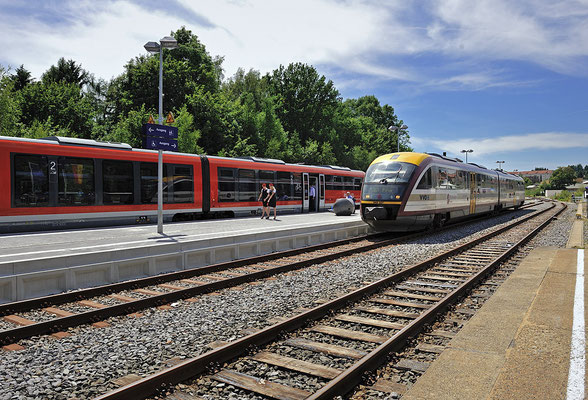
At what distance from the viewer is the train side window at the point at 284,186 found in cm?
2463

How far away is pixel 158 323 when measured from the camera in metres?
5.85

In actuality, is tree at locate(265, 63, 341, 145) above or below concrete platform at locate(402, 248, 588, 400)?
above

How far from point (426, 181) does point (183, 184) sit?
33.2 feet

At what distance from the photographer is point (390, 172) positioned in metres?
15.4

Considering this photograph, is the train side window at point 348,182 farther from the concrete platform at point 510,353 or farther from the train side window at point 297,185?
the concrete platform at point 510,353

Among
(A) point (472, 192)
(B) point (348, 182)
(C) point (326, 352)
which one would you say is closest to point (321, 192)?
(B) point (348, 182)

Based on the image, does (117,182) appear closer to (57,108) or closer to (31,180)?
(31,180)

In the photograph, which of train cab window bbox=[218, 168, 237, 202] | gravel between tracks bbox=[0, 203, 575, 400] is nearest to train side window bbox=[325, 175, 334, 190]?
train cab window bbox=[218, 168, 237, 202]

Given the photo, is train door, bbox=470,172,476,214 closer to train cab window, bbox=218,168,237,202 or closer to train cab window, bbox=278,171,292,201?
train cab window, bbox=278,171,292,201

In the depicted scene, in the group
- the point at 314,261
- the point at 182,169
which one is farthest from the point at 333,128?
the point at 314,261

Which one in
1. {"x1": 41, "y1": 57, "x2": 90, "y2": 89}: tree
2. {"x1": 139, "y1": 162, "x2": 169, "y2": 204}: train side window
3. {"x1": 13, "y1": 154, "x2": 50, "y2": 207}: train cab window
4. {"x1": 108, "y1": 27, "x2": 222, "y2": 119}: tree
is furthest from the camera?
{"x1": 41, "y1": 57, "x2": 90, "y2": 89}: tree

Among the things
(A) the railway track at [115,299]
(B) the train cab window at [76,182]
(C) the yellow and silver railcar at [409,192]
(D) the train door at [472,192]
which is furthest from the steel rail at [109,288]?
(D) the train door at [472,192]

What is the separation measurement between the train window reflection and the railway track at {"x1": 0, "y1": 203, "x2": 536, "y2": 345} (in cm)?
549

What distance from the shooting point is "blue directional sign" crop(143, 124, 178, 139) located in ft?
43.8
